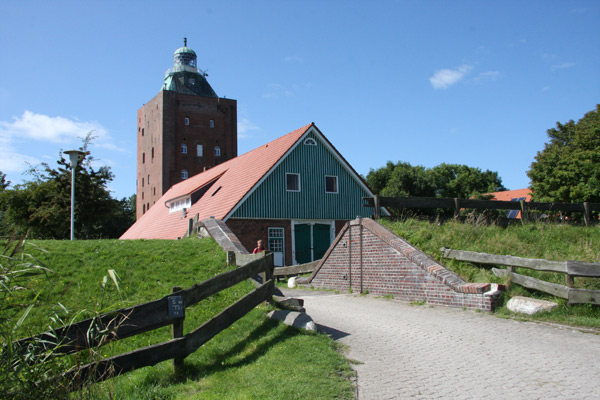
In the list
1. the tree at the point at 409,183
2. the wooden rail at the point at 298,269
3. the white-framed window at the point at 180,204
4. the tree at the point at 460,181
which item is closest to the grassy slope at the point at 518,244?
the wooden rail at the point at 298,269

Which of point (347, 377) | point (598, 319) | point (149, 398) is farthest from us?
point (598, 319)

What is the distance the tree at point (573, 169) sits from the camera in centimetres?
3400

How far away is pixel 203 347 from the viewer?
7.14 m

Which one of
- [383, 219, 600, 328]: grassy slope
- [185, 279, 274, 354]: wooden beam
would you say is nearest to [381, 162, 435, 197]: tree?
[383, 219, 600, 328]: grassy slope

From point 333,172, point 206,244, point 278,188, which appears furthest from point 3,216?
point 206,244

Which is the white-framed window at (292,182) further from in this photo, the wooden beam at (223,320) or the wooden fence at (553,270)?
the wooden beam at (223,320)

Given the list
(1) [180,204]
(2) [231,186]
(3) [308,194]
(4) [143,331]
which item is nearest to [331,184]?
(3) [308,194]

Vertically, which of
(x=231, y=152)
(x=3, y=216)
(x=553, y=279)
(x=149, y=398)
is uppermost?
(x=231, y=152)

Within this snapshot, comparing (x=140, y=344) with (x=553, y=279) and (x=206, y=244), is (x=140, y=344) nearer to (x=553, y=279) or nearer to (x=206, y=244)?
(x=206, y=244)

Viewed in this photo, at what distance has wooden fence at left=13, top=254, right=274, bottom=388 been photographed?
490cm

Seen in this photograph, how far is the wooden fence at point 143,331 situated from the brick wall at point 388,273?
5.08 m

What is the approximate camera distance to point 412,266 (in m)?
11.6

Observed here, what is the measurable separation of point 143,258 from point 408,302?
650cm

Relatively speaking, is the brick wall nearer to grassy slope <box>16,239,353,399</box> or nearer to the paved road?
the paved road
